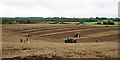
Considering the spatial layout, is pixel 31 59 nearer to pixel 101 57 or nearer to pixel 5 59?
pixel 5 59

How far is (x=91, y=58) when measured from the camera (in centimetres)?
1280

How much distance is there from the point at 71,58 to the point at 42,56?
2.56m

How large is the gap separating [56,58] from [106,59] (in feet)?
13.4

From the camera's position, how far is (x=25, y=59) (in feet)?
41.6

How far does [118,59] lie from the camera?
41.9 ft

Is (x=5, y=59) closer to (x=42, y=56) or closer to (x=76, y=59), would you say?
(x=42, y=56)

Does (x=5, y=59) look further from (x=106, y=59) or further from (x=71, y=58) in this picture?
(x=106, y=59)

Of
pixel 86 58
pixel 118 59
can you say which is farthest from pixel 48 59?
pixel 118 59

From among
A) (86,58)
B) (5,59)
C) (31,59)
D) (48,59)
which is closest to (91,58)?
(86,58)

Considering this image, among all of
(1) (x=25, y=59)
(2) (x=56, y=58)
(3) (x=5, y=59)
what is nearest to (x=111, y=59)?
(2) (x=56, y=58)

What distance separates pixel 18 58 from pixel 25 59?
63 cm

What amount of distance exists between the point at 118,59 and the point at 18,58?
8236 millimetres

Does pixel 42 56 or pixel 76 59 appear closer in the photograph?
pixel 76 59

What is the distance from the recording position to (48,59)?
41.4ft
